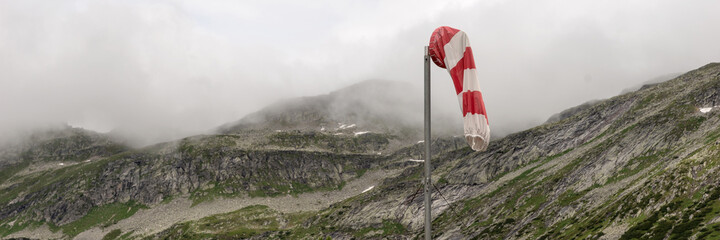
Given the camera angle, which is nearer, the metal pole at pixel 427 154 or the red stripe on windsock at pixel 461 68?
the metal pole at pixel 427 154

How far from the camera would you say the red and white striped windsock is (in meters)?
9.18

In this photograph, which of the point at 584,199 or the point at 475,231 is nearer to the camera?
the point at 584,199

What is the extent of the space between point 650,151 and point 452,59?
157736mm

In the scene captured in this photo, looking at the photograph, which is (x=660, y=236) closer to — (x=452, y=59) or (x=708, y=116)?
(x=452, y=59)

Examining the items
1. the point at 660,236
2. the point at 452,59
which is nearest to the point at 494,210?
the point at 660,236

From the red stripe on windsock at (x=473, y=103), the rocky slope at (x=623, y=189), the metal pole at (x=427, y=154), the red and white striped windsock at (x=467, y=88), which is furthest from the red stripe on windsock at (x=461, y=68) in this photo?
the rocky slope at (x=623, y=189)

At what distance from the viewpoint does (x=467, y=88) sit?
30.2ft

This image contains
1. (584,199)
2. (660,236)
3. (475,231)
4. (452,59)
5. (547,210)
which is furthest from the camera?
(475,231)

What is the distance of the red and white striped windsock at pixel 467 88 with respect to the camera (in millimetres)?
9180

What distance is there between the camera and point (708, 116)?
450 ft

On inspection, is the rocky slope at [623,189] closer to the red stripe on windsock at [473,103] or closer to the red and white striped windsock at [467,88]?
the red and white striped windsock at [467,88]

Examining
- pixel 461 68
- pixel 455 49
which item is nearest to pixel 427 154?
pixel 461 68

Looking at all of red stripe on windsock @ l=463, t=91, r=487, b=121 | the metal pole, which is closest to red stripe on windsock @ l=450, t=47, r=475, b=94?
red stripe on windsock @ l=463, t=91, r=487, b=121

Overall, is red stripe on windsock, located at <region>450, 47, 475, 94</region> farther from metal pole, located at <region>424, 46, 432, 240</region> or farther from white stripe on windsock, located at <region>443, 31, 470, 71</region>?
metal pole, located at <region>424, 46, 432, 240</region>
